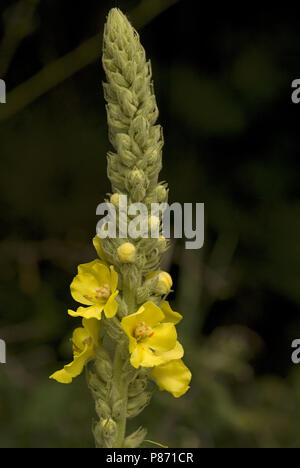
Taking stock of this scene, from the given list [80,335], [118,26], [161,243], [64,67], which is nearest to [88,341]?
[80,335]

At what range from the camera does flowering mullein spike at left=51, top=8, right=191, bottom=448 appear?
1589 millimetres

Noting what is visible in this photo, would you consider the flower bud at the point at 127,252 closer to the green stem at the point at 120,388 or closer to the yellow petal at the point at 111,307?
the yellow petal at the point at 111,307

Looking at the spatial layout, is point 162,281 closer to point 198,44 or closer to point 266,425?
point 266,425

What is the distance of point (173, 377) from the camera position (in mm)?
1683

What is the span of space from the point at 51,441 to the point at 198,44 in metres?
3.04

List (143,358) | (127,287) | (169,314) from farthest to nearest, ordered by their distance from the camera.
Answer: (169,314) < (127,287) < (143,358)

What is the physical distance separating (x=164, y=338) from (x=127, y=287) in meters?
0.18

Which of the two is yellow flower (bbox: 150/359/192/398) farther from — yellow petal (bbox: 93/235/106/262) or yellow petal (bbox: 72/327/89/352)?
yellow petal (bbox: 93/235/106/262)

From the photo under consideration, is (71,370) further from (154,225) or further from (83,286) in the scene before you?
(154,225)

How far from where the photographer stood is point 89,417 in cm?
300

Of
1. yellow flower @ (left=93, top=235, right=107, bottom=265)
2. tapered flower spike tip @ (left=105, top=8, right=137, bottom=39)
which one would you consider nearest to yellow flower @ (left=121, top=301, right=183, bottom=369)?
yellow flower @ (left=93, top=235, right=107, bottom=265)

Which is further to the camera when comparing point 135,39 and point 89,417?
point 89,417

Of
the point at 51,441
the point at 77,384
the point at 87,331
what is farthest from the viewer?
the point at 77,384

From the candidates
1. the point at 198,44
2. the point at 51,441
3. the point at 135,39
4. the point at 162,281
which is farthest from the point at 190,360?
the point at 198,44
